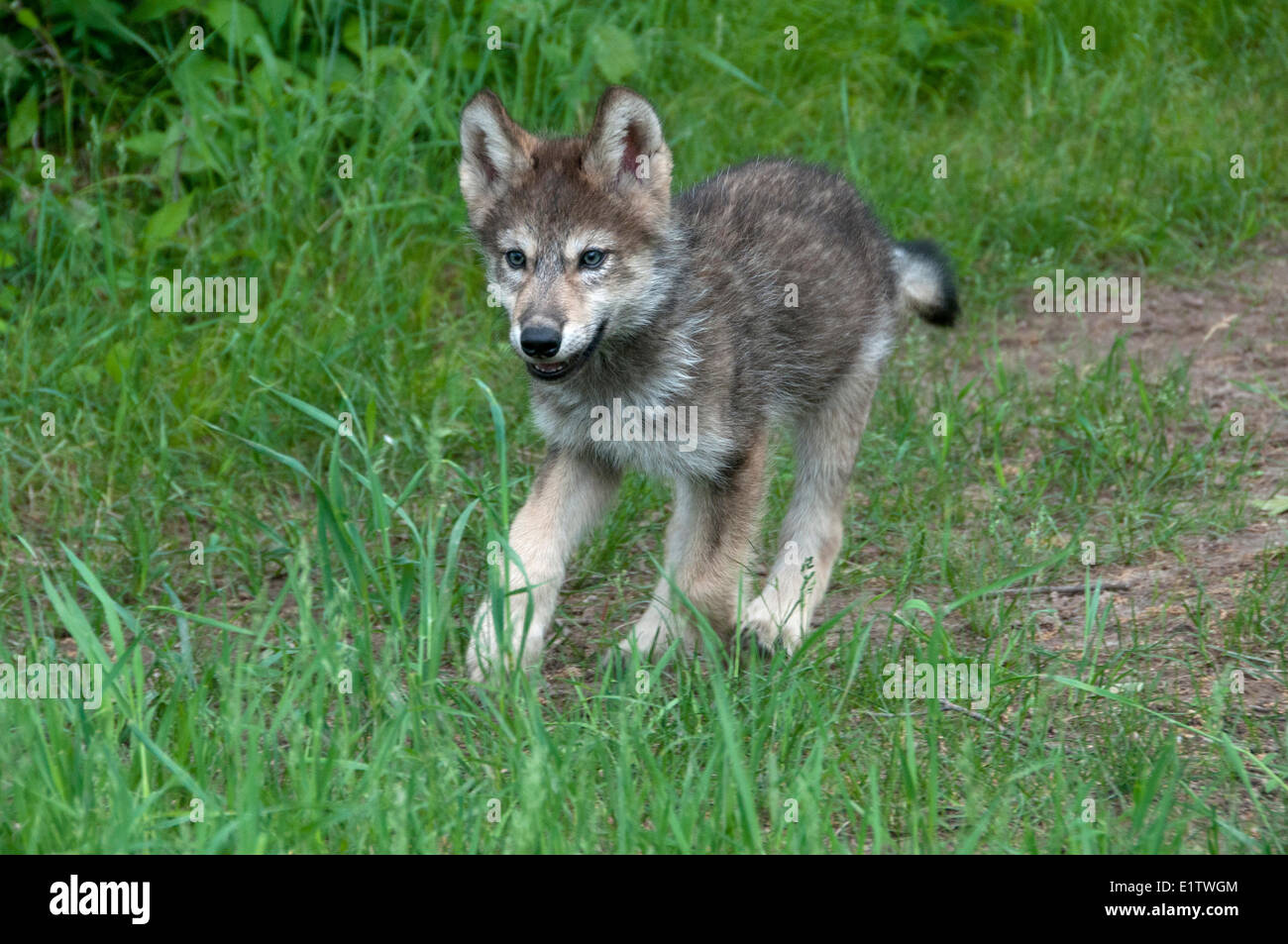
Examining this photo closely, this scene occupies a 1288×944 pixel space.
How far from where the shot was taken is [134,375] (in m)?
5.68

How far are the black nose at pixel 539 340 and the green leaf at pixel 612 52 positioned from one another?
3.22m

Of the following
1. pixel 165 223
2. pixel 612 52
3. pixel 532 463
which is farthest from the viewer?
pixel 612 52

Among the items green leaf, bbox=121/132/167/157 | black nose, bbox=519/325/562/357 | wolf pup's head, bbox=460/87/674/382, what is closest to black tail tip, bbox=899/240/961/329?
wolf pup's head, bbox=460/87/674/382

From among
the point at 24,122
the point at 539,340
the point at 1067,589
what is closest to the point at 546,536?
the point at 539,340

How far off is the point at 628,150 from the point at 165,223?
102 inches

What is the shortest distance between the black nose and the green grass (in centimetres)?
36

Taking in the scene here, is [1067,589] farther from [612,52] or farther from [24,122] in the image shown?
[24,122]

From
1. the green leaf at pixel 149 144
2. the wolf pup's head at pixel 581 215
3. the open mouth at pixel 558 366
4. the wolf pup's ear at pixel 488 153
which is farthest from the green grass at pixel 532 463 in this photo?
the wolf pup's ear at pixel 488 153

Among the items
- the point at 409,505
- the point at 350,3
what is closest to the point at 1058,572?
the point at 409,505

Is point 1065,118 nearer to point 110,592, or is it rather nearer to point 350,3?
point 350,3

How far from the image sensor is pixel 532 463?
5812 mm

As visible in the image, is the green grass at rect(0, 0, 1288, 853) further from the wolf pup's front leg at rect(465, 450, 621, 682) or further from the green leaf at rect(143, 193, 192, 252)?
the wolf pup's front leg at rect(465, 450, 621, 682)

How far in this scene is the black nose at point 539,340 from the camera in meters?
4.07

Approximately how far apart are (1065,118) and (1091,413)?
2.64m
